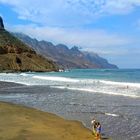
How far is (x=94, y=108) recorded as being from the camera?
27438 millimetres

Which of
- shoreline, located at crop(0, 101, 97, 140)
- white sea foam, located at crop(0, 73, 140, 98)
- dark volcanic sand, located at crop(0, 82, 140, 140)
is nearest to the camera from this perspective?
shoreline, located at crop(0, 101, 97, 140)

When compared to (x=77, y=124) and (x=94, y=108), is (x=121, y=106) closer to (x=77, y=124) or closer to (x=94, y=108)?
(x=94, y=108)

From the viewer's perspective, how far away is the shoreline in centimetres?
1709

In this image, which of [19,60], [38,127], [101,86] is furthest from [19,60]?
[38,127]

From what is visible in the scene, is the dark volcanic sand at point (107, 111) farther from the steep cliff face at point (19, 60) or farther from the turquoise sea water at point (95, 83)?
the steep cliff face at point (19, 60)

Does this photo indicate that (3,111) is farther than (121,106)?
No

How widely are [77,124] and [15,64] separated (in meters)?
152

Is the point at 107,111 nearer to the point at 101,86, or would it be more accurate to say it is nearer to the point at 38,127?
the point at 38,127

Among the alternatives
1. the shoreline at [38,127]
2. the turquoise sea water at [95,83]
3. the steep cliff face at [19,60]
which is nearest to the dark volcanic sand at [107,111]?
the shoreline at [38,127]

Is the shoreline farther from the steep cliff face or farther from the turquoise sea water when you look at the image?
the steep cliff face

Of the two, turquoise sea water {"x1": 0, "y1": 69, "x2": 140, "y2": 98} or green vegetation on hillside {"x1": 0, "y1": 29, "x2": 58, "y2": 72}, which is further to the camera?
green vegetation on hillside {"x1": 0, "y1": 29, "x2": 58, "y2": 72}

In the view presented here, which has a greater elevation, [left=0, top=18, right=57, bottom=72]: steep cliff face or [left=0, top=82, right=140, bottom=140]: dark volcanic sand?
[left=0, top=18, right=57, bottom=72]: steep cliff face

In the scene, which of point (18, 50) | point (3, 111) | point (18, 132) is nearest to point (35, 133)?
point (18, 132)

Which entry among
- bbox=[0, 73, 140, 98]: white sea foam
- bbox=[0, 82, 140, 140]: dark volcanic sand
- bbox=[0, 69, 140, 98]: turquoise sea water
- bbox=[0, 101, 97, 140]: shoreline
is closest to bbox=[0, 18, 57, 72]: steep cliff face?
bbox=[0, 69, 140, 98]: turquoise sea water
